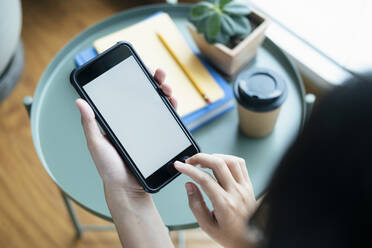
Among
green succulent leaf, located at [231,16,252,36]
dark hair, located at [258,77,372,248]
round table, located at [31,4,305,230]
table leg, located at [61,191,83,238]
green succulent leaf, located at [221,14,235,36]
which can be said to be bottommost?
table leg, located at [61,191,83,238]

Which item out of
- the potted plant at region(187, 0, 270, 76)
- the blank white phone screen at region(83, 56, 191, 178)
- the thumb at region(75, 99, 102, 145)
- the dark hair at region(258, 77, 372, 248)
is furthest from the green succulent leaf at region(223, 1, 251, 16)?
the dark hair at region(258, 77, 372, 248)

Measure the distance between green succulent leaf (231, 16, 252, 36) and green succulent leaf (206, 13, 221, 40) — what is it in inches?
1.5

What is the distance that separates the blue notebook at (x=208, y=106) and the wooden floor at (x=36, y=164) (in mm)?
471

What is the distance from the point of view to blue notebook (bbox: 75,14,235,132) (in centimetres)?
78

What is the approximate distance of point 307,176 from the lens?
1.02 feet

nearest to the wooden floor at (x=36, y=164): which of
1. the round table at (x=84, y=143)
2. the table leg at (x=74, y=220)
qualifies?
the table leg at (x=74, y=220)

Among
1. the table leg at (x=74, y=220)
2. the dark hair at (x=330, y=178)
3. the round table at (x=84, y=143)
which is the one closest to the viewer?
the dark hair at (x=330, y=178)

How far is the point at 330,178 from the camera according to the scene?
304 mm

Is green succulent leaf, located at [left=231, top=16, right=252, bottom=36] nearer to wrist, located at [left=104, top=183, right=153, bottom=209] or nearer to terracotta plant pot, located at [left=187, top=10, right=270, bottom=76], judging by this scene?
terracotta plant pot, located at [left=187, top=10, right=270, bottom=76]

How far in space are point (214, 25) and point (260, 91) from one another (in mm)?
154

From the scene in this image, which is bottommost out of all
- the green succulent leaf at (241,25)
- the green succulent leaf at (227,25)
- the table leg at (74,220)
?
the table leg at (74,220)

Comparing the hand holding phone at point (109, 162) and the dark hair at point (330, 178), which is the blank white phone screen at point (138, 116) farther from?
the dark hair at point (330, 178)

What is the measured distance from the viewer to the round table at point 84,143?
2.46ft

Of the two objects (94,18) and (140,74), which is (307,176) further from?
(94,18)
